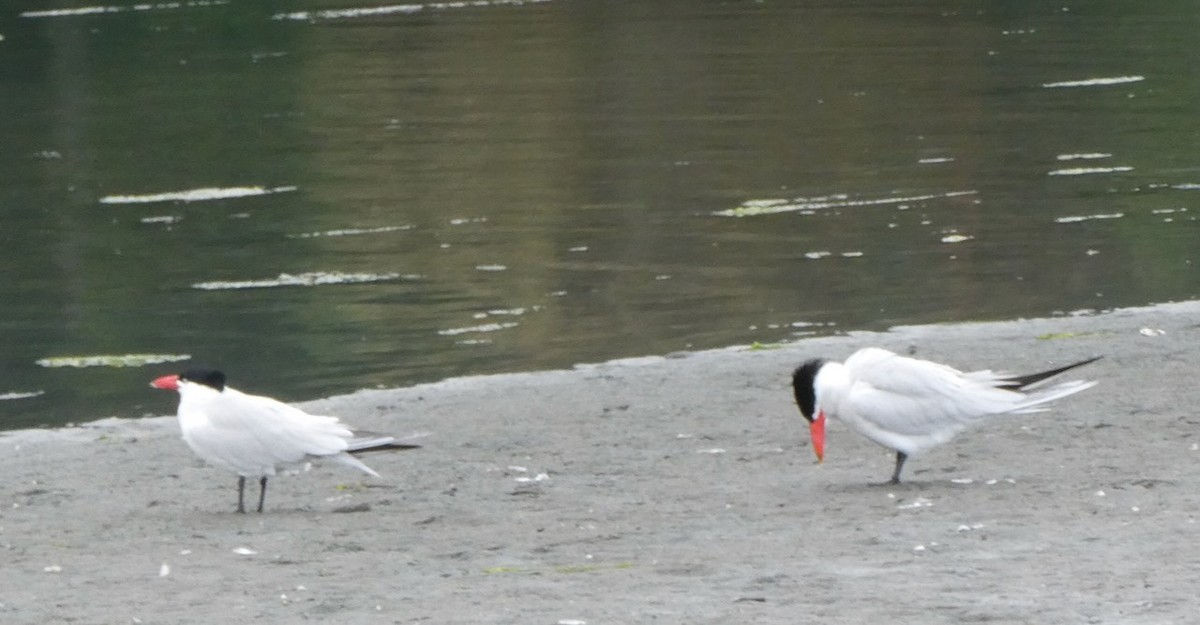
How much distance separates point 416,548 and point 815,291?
7.71 m

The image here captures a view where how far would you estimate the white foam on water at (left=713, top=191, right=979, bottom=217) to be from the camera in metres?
19.5

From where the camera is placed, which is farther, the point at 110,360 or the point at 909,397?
the point at 110,360

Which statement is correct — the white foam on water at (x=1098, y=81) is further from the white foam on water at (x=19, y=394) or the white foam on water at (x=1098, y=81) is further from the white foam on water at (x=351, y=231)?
the white foam on water at (x=19, y=394)

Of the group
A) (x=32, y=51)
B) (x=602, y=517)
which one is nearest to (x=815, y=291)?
Answer: (x=602, y=517)

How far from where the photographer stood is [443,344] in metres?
14.1

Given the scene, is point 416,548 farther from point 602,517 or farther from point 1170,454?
point 1170,454

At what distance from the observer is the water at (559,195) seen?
48.1ft

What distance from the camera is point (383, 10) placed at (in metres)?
44.8

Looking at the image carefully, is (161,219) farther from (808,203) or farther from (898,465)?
(898,465)

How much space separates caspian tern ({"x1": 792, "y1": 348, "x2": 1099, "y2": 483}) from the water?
4338 millimetres

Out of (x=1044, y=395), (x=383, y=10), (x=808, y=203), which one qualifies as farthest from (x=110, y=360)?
(x=383, y=10)

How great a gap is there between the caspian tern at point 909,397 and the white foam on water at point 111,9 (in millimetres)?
37565

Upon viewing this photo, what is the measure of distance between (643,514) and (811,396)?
95 centimetres

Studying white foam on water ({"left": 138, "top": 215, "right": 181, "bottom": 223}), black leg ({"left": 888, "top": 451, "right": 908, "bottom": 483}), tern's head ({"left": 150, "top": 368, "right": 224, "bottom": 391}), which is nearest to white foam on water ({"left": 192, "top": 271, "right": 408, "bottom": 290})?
white foam on water ({"left": 138, "top": 215, "right": 181, "bottom": 223})
